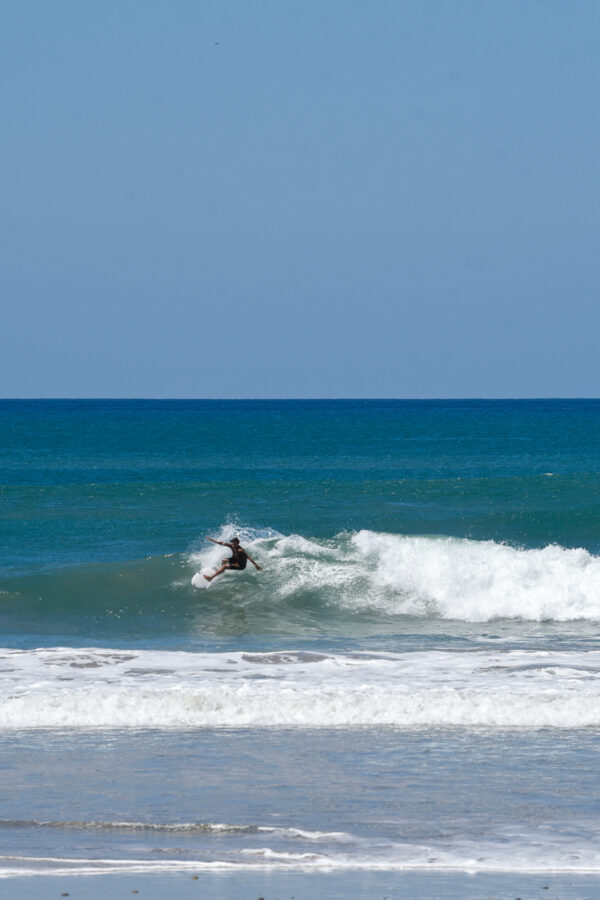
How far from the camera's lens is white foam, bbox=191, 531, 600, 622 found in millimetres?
19156

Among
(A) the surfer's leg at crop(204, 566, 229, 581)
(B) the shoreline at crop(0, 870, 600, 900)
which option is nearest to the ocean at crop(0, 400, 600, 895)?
(B) the shoreline at crop(0, 870, 600, 900)

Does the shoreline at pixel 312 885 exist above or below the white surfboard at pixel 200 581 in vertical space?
below

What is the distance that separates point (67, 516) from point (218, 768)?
20.8 metres

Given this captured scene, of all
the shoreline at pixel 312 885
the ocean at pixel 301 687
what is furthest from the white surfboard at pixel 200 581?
the shoreline at pixel 312 885

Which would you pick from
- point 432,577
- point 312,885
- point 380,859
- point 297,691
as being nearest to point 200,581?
point 432,577

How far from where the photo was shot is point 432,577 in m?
20.4

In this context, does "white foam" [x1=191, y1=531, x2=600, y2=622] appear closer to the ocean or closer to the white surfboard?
the ocean

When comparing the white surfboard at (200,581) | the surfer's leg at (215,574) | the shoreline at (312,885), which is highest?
the surfer's leg at (215,574)

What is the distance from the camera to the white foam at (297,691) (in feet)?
36.3

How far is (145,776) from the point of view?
898 centimetres

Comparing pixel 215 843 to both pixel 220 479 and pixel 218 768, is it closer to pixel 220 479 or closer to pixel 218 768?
pixel 218 768

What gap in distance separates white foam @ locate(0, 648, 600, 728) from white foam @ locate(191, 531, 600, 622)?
4.84m

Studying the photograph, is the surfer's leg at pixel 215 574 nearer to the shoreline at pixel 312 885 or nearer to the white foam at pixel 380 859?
the white foam at pixel 380 859

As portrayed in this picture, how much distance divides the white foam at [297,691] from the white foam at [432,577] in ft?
15.9
